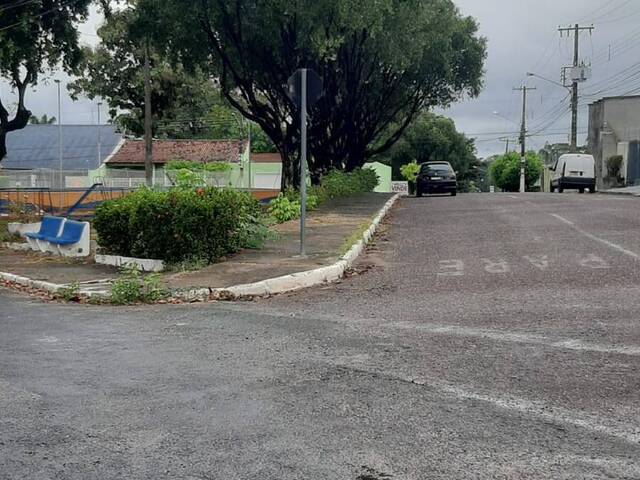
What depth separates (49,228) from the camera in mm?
15891

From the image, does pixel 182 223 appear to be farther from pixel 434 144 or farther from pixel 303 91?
pixel 434 144

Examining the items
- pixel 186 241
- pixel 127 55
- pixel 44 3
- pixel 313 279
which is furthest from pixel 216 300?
pixel 127 55

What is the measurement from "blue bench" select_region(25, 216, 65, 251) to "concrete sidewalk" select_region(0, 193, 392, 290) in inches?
15.8

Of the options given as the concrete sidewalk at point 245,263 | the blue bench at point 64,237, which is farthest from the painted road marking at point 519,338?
the blue bench at point 64,237

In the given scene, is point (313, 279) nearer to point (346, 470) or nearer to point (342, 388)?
point (342, 388)

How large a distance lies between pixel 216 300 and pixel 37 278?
165 inches

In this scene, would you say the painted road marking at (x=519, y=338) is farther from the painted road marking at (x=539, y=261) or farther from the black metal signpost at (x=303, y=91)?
the black metal signpost at (x=303, y=91)

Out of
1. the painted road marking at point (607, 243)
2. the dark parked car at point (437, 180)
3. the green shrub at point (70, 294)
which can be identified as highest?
the dark parked car at point (437, 180)

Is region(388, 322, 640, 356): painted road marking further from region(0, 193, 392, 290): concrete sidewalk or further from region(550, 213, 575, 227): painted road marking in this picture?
region(550, 213, 575, 227): painted road marking

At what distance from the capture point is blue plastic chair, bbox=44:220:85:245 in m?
14.6

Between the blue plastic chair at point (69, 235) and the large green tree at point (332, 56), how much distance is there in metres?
8.92

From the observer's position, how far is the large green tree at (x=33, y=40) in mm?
21453

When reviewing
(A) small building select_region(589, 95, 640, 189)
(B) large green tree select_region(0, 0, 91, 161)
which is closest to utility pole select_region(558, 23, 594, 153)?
(A) small building select_region(589, 95, 640, 189)

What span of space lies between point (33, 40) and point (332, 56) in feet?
30.8
